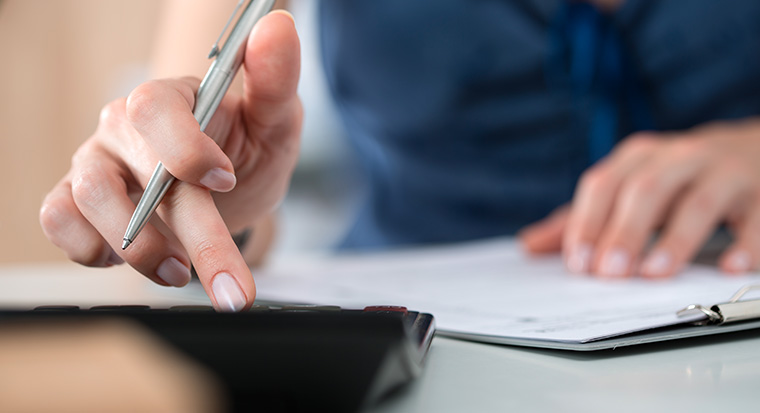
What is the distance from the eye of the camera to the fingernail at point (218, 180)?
0.71 feet

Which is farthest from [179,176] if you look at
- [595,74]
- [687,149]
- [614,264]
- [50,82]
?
[50,82]

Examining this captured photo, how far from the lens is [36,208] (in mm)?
267

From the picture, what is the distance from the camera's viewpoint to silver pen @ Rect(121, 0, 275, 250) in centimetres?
22

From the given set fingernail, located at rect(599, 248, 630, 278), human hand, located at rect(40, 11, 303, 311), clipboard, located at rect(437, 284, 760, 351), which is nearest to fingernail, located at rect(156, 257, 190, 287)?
human hand, located at rect(40, 11, 303, 311)

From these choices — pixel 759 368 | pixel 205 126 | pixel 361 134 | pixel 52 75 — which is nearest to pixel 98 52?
pixel 52 75

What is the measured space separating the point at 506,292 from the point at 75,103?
47cm

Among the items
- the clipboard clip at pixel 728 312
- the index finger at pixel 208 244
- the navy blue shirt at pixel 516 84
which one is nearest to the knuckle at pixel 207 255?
the index finger at pixel 208 244

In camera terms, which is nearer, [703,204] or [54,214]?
[54,214]

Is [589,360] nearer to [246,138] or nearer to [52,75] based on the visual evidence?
[246,138]

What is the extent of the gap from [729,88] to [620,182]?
0.30m

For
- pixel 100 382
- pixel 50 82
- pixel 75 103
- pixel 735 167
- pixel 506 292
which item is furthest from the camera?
pixel 50 82

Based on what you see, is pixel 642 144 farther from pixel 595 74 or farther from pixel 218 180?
pixel 218 180

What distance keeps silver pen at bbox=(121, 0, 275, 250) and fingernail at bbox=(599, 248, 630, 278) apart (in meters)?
0.27

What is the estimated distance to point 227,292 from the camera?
0.67 ft
